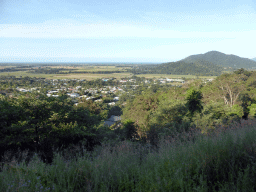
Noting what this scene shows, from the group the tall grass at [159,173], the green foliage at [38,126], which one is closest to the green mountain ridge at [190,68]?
the green foliage at [38,126]

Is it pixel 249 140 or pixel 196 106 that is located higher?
pixel 249 140

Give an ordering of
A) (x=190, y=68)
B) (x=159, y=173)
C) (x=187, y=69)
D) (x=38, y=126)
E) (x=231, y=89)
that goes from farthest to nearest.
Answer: (x=190, y=68), (x=187, y=69), (x=231, y=89), (x=38, y=126), (x=159, y=173)

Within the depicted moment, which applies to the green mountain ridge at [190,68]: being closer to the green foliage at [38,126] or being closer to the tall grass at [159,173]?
the green foliage at [38,126]

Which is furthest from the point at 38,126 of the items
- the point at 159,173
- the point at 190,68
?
the point at 190,68

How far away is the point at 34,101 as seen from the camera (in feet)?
23.4

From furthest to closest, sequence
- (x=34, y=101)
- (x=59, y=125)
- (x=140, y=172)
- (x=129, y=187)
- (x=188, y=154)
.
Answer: (x=34, y=101), (x=59, y=125), (x=188, y=154), (x=140, y=172), (x=129, y=187)

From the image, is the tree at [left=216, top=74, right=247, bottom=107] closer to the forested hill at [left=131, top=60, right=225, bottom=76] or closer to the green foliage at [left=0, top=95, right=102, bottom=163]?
A: the green foliage at [left=0, top=95, right=102, bottom=163]

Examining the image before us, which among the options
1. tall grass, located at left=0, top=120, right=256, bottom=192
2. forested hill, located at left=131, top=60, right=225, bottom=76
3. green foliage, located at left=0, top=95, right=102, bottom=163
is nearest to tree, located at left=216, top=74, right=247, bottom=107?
green foliage, located at left=0, top=95, right=102, bottom=163

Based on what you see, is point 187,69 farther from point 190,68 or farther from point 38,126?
point 38,126

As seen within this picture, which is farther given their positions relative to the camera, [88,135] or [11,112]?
[88,135]

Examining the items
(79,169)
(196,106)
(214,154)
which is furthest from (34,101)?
(196,106)

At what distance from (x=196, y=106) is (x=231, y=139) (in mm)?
12186

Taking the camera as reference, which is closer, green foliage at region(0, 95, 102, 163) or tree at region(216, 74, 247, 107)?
green foliage at region(0, 95, 102, 163)

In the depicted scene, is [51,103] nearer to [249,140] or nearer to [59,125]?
[59,125]
